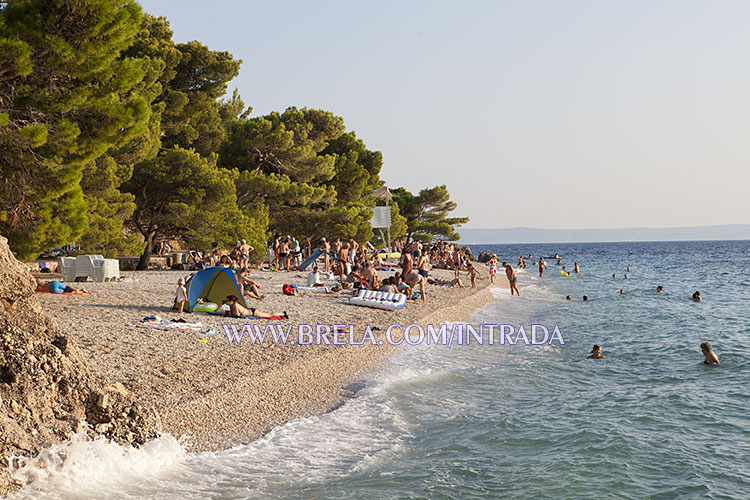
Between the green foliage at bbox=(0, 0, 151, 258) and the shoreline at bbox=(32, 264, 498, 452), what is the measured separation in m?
2.09

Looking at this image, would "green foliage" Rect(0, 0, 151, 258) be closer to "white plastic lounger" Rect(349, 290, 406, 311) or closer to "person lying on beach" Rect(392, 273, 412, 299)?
"white plastic lounger" Rect(349, 290, 406, 311)

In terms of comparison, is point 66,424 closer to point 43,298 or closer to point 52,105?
point 52,105

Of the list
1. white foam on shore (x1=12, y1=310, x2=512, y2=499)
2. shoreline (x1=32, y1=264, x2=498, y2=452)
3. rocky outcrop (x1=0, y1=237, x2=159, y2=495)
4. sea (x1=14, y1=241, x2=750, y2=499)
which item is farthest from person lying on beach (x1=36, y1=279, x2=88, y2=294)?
white foam on shore (x1=12, y1=310, x2=512, y2=499)

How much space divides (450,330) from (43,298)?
8.96 meters

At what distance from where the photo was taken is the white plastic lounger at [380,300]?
15.5 metres

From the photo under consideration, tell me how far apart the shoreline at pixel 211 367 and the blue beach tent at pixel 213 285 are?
1.94 feet

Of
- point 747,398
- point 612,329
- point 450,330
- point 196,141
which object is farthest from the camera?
point 196,141

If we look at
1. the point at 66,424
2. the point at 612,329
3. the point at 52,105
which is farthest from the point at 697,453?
the point at 52,105

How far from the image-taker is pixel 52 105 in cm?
1032

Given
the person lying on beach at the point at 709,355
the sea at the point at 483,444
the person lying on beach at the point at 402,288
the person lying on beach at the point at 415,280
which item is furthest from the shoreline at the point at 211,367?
the person lying on beach at the point at 709,355

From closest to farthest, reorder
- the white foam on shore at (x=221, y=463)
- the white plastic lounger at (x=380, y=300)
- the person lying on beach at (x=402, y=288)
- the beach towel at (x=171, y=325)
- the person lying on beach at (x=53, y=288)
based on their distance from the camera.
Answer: the white foam on shore at (x=221, y=463), the beach towel at (x=171, y=325), the person lying on beach at (x=53, y=288), the white plastic lounger at (x=380, y=300), the person lying on beach at (x=402, y=288)

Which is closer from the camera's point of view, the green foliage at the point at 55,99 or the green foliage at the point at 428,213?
the green foliage at the point at 55,99

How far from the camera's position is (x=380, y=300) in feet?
51.5

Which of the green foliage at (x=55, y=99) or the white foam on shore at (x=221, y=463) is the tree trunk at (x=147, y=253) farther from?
the white foam on shore at (x=221, y=463)
